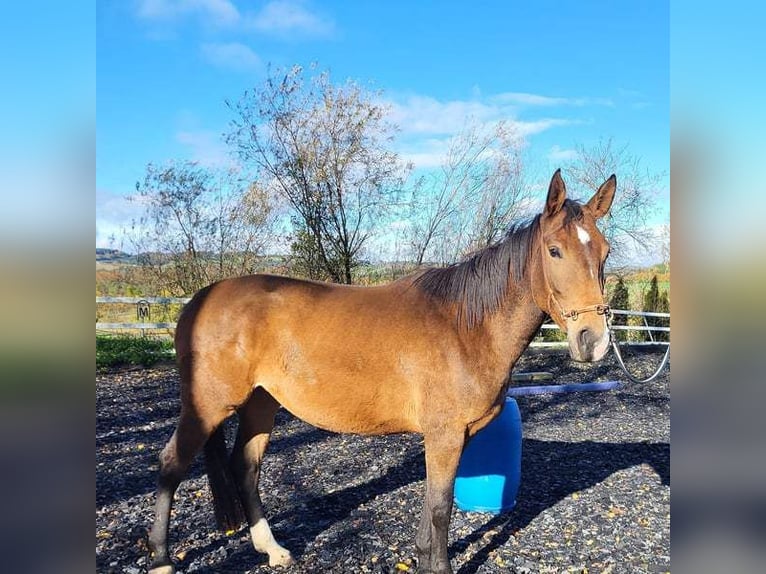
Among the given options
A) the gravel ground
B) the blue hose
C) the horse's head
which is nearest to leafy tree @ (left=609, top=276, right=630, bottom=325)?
the blue hose

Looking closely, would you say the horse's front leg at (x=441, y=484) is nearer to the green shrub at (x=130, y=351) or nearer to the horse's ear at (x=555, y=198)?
the horse's ear at (x=555, y=198)

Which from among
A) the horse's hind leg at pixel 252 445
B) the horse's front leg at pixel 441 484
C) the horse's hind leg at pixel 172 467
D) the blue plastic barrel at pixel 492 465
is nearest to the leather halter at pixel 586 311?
the horse's front leg at pixel 441 484

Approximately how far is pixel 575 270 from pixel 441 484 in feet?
5.00

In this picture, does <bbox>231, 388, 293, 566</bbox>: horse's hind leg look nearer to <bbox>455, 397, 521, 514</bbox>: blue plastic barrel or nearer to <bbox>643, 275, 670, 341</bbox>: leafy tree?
<bbox>455, 397, 521, 514</bbox>: blue plastic barrel

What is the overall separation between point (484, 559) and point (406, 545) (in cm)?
57

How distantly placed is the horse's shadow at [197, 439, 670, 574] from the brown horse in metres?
0.50

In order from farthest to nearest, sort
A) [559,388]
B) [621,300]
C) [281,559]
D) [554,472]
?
[621,300], [559,388], [554,472], [281,559]

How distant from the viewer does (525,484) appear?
16.2 ft

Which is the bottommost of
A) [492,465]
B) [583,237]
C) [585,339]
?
[492,465]

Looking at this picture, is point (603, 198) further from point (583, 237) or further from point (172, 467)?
point (172, 467)

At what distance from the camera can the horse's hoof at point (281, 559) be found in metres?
3.31

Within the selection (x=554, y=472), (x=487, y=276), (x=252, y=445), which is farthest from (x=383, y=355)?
(x=554, y=472)
